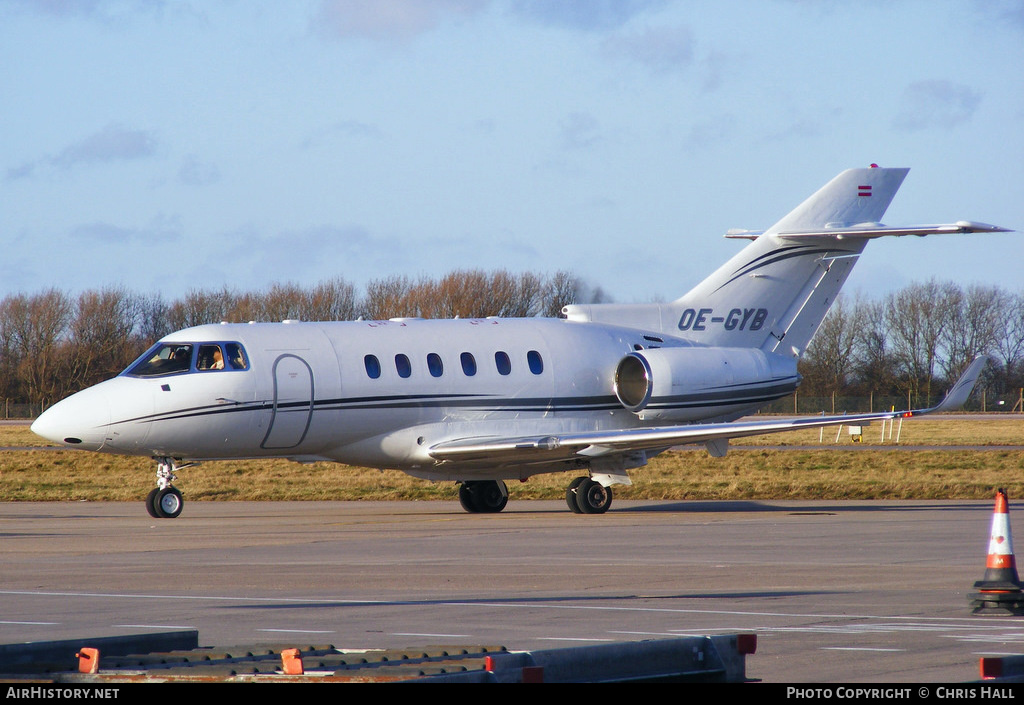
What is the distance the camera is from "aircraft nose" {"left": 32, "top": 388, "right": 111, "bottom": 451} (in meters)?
21.7

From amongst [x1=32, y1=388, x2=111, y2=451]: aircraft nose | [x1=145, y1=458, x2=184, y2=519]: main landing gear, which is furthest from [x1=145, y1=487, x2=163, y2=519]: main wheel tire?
[x1=32, y1=388, x2=111, y2=451]: aircraft nose

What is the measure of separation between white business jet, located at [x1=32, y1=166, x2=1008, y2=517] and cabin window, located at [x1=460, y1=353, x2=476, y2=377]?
0.03 metres

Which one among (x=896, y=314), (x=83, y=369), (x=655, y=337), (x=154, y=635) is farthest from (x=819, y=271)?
(x=896, y=314)

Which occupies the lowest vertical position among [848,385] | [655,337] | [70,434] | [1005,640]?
[1005,640]

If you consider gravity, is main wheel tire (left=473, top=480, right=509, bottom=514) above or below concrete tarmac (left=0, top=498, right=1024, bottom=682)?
above

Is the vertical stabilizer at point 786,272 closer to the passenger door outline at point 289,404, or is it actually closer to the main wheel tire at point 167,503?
the passenger door outline at point 289,404

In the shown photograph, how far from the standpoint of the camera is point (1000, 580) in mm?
10914

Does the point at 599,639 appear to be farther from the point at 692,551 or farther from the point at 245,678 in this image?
the point at 692,551

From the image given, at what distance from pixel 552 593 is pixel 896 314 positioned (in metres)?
Result: 91.6

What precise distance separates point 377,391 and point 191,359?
9.91 ft

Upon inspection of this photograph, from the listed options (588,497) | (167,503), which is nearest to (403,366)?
(588,497)

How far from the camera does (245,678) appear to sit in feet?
20.6

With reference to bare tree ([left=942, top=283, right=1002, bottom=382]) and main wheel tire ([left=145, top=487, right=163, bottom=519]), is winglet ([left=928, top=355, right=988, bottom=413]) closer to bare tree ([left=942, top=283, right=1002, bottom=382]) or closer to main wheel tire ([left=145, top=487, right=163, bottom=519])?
main wheel tire ([left=145, top=487, right=163, bottom=519])

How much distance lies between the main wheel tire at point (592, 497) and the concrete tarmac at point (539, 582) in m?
0.34
